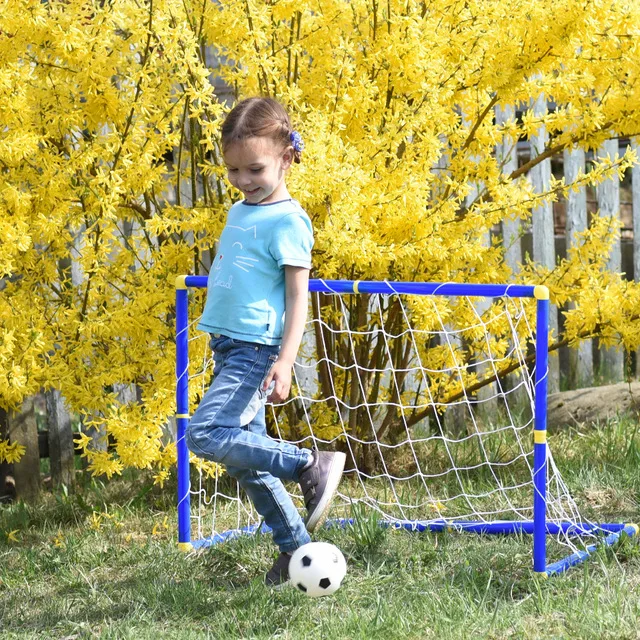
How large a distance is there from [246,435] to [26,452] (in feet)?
6.58

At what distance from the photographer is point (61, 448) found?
→ 16.1ft

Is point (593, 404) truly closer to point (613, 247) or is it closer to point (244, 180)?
point (613, 247)

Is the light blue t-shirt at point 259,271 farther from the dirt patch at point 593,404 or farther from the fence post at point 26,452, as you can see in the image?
the dirt patch at point 593,404

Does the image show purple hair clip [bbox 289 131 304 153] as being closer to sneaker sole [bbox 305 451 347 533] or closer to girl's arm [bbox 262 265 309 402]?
girl's arm [bbox 262 265 309 402]

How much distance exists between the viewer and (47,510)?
445 centimetres

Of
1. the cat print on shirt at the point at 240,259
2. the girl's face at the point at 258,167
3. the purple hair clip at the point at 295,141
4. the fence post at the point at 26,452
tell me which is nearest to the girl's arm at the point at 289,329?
the cat print on shirt at the point at 240,259

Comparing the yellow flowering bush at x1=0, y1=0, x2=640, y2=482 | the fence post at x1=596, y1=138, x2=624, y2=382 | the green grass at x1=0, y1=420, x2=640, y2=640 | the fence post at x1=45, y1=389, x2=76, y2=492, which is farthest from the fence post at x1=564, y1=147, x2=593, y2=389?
the fence post at x1=45, y1=389, x2=76, y2=492

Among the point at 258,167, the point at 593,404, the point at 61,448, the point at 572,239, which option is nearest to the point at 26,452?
the point at 61,448

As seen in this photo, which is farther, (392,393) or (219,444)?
(392,393)

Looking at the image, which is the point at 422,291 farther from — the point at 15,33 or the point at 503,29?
the point at 15,33

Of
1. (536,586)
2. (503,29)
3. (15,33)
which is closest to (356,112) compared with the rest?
(503,29)

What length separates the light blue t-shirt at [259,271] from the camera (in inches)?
121

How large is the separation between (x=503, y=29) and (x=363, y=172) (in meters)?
0.82

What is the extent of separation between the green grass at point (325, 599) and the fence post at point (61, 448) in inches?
24.6
